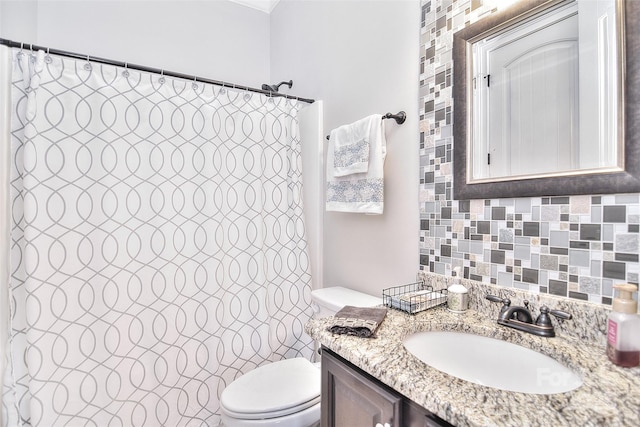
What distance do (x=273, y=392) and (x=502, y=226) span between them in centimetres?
107

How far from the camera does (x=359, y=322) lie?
0.88 meters

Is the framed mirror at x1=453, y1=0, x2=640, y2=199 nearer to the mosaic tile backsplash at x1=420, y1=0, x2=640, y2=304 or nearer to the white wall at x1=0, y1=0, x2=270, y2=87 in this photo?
the mosaic tile backsplash at x1=420, y1=0, x2=640, y2=304

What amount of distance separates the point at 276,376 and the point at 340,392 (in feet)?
2.13

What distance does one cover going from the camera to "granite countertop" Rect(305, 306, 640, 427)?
0.50 m

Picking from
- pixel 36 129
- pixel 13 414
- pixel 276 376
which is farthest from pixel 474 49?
pixel 13 414

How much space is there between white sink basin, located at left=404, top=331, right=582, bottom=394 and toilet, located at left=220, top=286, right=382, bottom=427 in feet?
1.63

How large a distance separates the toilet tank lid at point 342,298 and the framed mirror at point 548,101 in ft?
2.00

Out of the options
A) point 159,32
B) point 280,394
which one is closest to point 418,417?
point 280,394

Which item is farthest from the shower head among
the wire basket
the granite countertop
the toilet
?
the granite countertop

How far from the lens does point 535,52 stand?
3.10ft

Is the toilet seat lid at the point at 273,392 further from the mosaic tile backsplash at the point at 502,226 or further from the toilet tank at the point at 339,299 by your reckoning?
the mosaic tile backsplash at the point at 502,226

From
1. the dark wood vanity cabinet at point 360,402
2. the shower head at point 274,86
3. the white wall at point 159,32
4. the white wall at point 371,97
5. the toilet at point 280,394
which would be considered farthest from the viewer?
the shower head at point 274,86

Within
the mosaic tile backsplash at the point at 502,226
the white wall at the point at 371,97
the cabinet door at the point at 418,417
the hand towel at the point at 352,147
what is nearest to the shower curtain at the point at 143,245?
the white wall at the point at 371,97

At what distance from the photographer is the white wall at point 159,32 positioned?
6.08 ft
